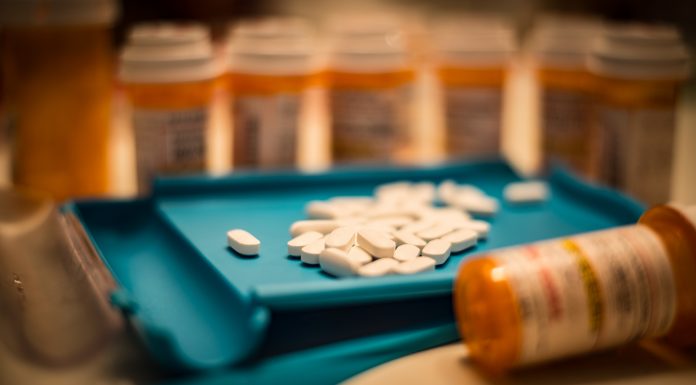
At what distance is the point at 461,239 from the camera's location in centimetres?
63

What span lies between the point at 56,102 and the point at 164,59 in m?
0.14

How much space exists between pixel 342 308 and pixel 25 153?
50 centimetres

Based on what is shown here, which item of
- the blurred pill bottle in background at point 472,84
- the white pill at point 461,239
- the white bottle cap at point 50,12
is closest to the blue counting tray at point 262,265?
the white pill at point 461,239

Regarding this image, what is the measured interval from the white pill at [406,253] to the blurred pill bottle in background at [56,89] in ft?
1.46

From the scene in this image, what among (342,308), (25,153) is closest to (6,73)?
(25,153)

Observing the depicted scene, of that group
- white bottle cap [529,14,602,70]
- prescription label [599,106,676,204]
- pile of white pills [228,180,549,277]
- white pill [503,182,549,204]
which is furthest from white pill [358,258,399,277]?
white bottle cap [529,14,602,70]

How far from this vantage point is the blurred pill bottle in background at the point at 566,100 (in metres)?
0.95

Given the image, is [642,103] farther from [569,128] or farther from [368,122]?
[368,122]

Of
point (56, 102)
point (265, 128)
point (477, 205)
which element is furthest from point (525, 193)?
point (56, 102)

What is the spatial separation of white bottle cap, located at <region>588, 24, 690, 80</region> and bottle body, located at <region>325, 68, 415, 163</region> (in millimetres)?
238

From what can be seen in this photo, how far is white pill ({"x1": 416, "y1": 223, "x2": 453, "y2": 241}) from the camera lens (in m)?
0.64

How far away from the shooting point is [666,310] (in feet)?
1.62

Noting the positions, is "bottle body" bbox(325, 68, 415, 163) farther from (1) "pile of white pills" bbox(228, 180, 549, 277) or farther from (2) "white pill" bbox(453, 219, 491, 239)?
(2) "white pill" bbox(453, 219, 491, 239)

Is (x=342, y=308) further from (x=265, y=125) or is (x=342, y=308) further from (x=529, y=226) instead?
(x=265, y=125)
